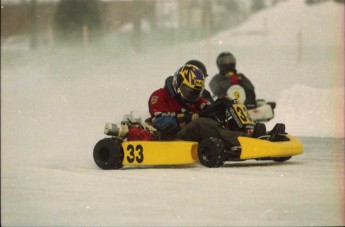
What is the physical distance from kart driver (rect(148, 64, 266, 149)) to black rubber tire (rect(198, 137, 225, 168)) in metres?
0.23

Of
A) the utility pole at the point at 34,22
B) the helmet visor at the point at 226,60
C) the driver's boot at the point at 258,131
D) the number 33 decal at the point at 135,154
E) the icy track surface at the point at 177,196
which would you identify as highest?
the utility pole at the point at 34,22

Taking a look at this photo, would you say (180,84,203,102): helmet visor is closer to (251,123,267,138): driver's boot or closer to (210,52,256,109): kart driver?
(251,123,267,138): driver's boot

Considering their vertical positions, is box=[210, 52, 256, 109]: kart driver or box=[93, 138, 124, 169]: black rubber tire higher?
box=[210, 52, 256, 109]: kart driver

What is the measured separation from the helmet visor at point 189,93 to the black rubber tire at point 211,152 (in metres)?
0.84

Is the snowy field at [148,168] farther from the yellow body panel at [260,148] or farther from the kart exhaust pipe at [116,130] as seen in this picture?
the kart exhaust pipe at [116,130]

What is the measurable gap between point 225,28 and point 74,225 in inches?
1073

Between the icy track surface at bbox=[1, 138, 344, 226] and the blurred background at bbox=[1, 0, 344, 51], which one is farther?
the blurred background at bbox=[1, 0, 344, 51]

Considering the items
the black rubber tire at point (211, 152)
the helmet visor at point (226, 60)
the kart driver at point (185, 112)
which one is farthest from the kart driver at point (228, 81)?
the black rubber tire at point (211, 152)

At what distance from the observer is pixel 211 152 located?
10.4 meters

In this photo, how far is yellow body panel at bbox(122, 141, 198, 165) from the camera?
417 inches

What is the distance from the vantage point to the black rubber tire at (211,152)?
406 inches

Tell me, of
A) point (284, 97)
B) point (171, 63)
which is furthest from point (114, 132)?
point (171, 63)

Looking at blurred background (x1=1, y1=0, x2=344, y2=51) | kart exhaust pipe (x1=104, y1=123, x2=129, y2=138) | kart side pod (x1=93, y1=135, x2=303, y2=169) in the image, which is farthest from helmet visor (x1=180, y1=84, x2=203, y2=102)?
blurred background (x1=1, y1=0, x2=344, y2=51)

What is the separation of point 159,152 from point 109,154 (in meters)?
0.63
